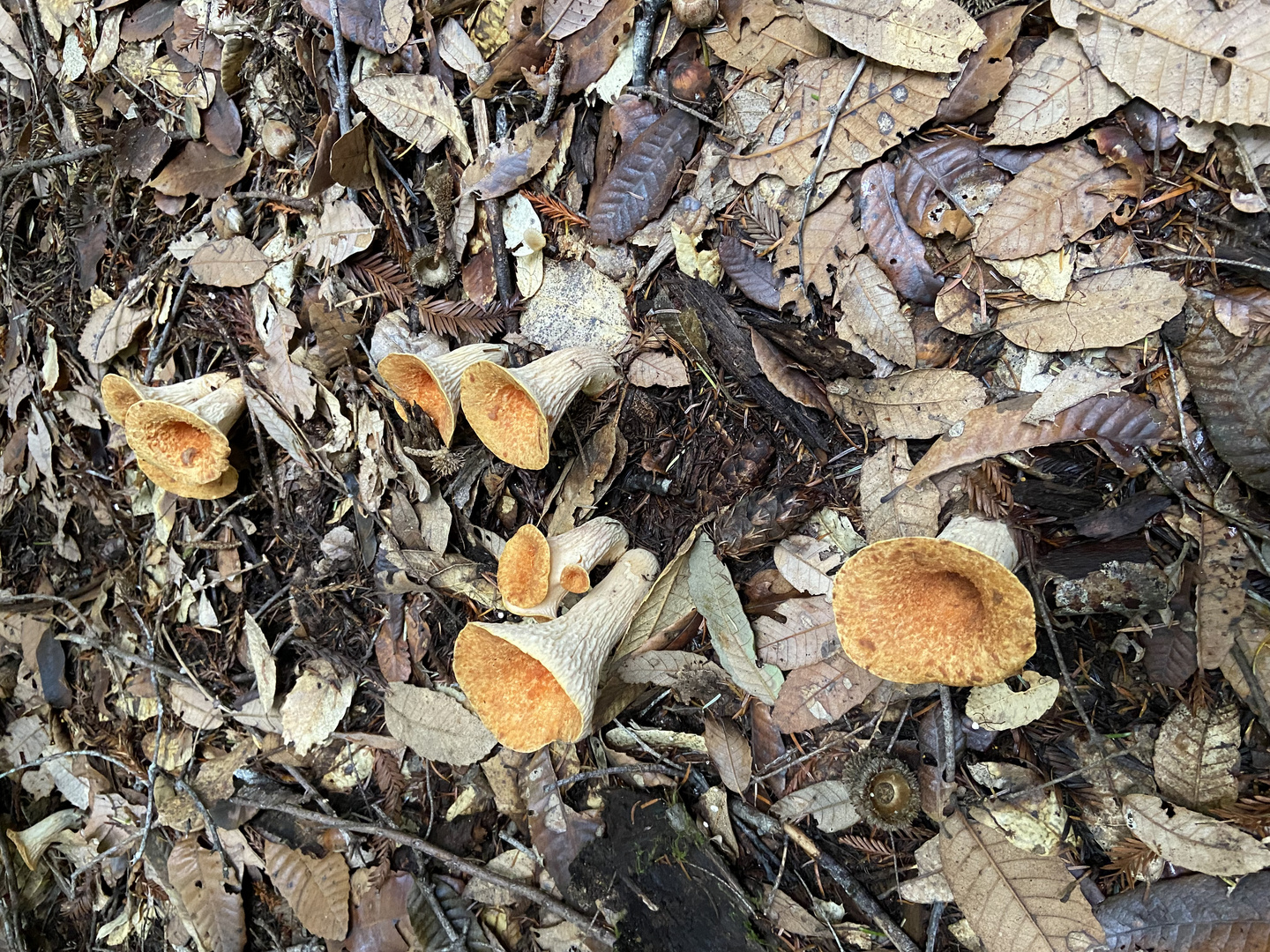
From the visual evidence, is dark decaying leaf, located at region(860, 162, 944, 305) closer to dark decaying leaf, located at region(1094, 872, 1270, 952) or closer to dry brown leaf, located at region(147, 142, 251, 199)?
dark decaying leaf, located at region(1094, 872, 1270, 952)

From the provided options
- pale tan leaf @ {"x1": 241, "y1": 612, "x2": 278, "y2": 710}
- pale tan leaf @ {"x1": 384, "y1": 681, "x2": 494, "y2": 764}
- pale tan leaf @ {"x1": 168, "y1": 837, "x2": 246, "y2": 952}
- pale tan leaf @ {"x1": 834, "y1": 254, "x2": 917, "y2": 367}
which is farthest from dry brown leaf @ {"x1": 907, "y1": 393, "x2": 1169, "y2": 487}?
pale tan leaf @ {"x1": 168, "y1": 837, "x2": 246, "y2": 952}

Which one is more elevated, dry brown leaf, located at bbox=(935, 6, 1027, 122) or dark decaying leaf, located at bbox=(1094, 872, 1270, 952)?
dry brown leaf, located at bbox=(935, 6, 1027, 122)

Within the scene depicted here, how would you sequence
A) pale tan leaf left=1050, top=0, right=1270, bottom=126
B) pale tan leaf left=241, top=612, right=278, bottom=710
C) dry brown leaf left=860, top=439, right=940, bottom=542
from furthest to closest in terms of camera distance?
pale tan leaf left=241, top=612, right=278, bottom=710 < dry brown leaf left=860, top=439, right=940, bottom=542 < pale tan leaf left=1050, top=0, right=1270, bottom=126

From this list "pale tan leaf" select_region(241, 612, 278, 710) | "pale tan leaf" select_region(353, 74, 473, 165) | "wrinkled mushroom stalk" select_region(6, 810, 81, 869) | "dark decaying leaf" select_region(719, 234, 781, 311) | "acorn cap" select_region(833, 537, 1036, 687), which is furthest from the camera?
"wrinkled mushroom stalk" select_region(6, 810, 81, 869)

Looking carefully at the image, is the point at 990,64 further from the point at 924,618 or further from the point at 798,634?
the point at 798,634

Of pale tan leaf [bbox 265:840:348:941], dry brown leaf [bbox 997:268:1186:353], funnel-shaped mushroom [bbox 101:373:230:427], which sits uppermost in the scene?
dry brown leaf [bbox 997:268:1186:353]

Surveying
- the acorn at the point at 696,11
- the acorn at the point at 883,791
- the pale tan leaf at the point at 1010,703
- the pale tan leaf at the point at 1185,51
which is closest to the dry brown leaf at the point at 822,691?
the acorn at the point at 883,791

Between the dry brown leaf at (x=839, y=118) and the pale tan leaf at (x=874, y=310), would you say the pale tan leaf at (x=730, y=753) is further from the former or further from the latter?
the dry brown leaf at (x=839, y=118)
